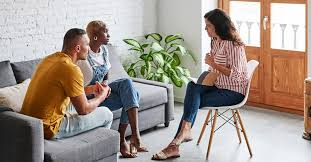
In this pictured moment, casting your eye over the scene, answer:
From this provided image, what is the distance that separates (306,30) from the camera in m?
5.51

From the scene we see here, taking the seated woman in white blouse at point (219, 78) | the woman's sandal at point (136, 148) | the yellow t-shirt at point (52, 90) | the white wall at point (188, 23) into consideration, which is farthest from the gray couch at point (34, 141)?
the white wall at point (188, 23)

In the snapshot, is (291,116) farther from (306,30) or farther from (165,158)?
(165,158)

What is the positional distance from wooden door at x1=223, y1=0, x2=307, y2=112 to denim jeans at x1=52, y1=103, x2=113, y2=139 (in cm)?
231

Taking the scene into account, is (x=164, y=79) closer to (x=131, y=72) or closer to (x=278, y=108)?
(x=131, y=72)

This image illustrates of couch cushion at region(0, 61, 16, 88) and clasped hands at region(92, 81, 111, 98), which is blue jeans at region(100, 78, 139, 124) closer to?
clasped hands at region(92, 81, 111, 98)

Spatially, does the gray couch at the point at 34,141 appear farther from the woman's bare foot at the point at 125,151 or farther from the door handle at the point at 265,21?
the door handle at the point at 265,21

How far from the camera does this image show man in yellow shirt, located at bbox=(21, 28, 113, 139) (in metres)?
3.72

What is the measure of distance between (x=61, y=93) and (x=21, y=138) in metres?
0.38

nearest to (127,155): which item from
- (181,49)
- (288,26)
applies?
(181,49)

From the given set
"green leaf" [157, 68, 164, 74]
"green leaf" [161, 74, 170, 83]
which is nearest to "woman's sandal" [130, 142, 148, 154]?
"green leaf" [161, 74, 170, 83]

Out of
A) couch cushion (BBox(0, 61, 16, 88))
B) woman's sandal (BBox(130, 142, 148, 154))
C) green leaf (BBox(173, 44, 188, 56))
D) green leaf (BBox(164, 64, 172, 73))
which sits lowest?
woman's sandal (BBox(130, 142, 148, 154))

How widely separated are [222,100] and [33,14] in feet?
6.06

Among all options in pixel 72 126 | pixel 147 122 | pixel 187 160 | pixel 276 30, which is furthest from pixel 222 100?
pixel 276 30

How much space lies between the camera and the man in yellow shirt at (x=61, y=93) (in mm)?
3719
